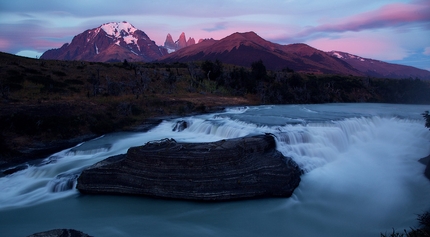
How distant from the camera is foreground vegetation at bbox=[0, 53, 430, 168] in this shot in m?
16.8

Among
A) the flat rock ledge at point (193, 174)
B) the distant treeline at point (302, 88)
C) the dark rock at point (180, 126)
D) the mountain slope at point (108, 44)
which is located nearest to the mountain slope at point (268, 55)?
the distant treeline at point (302, 88)

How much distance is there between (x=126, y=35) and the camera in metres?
183

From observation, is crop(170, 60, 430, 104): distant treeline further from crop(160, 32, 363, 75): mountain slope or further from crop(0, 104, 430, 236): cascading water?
crop(160, 32, 363, 75): mountain slope

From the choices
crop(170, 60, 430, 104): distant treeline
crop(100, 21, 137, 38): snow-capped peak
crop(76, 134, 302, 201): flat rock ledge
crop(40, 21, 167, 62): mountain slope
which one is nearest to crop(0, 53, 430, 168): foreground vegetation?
crop(170, 60, 430, 104): distant treeline

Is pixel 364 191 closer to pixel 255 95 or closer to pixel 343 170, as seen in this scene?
pixel 343 170

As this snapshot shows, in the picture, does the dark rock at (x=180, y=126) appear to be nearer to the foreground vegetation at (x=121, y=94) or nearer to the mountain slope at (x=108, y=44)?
the foreground vegetation at (x=121, y=94)

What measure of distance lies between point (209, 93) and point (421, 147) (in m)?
21.8

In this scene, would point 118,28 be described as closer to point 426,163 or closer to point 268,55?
point 268,55

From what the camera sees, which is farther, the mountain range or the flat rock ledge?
the mountain range

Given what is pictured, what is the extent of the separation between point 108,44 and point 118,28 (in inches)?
1019

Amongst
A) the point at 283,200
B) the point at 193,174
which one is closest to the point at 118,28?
the point at 193,174

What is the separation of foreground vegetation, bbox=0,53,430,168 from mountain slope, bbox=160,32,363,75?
34.3 metres

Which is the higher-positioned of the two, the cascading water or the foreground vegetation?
the foreground vegetation

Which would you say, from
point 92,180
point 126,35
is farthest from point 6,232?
point 126,35
